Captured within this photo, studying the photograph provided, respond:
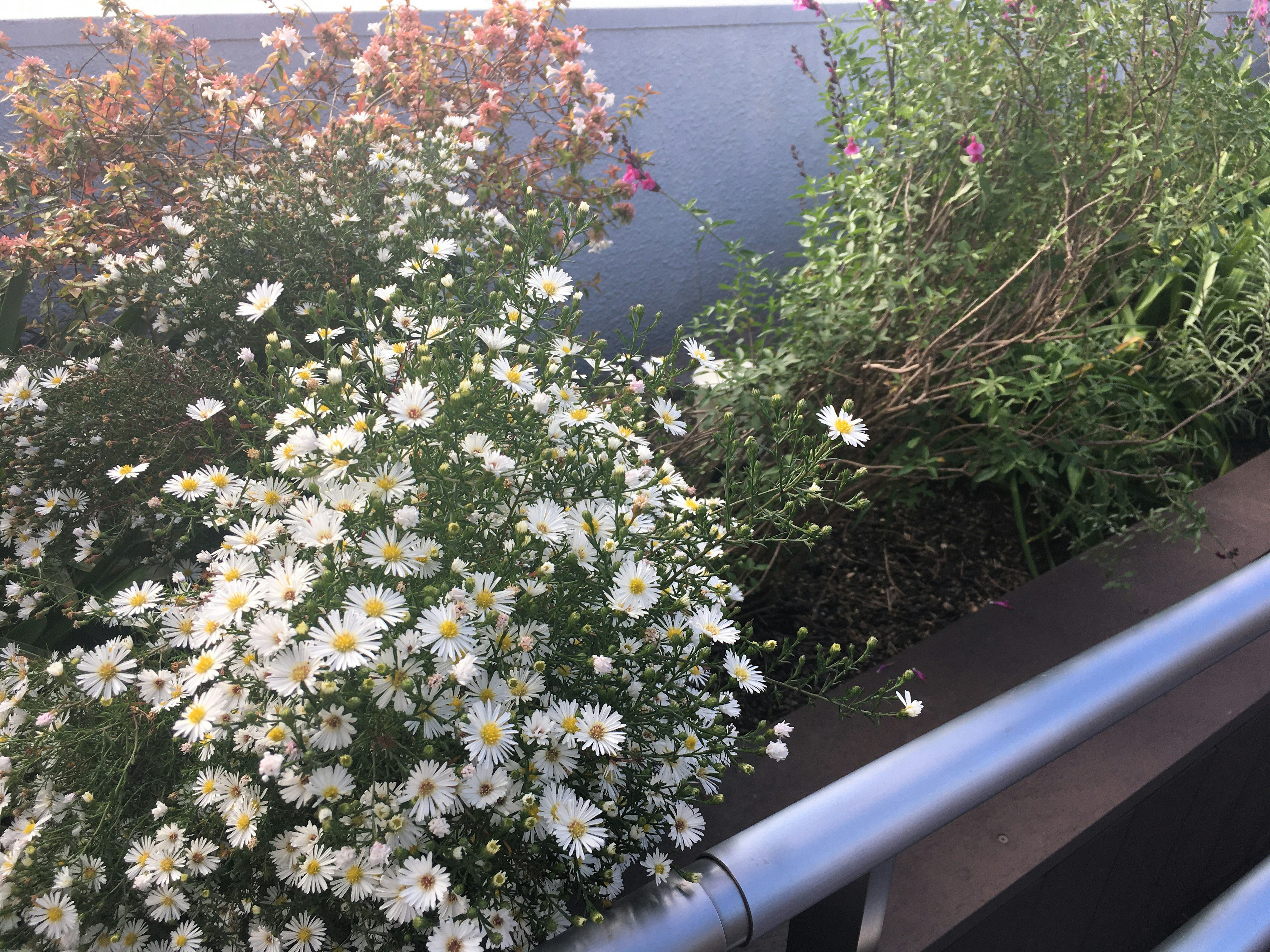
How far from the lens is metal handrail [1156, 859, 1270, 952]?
30.0 inches

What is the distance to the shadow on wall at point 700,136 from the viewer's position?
11.5 ft

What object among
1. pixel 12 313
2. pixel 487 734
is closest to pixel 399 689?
pixel 487 734

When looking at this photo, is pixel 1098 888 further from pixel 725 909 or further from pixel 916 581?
pixel 725 909

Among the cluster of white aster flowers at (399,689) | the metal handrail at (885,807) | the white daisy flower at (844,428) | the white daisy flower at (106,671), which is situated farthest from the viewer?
the white daisy flower at (844,428)

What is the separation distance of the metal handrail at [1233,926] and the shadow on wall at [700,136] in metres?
2.78

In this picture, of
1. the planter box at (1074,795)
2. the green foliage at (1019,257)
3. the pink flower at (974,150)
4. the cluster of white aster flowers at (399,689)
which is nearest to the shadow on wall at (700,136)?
the green foliage at (1019,257)

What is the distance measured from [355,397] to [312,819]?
19.7 inches

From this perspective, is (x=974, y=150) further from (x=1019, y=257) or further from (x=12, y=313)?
(x=12, y=313)

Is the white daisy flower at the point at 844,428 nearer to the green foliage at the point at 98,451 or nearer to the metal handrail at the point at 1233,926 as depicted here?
the metal handrail at the point at 1233,926

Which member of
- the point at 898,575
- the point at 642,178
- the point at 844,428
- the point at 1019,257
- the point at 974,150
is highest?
the point at 642,178

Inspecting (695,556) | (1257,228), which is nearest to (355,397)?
(695,556)

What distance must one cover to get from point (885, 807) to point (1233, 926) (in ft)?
1.34

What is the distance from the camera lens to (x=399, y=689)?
2.77 ft

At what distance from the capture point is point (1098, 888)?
1471 millimetres
